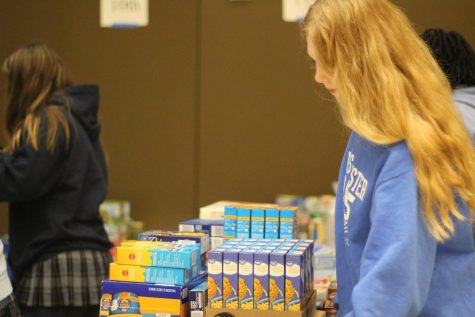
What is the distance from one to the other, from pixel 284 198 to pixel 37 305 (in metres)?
1.97

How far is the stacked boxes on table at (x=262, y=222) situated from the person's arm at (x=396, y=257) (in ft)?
2.64

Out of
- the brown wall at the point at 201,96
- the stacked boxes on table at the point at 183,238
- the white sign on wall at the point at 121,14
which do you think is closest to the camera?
the stacked boxes on table at the point at 183,238

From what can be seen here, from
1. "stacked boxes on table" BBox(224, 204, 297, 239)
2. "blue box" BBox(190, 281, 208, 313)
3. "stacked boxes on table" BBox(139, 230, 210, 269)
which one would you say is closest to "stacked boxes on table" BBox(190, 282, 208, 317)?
"blue box" BBox(190, 281, 208, 313)

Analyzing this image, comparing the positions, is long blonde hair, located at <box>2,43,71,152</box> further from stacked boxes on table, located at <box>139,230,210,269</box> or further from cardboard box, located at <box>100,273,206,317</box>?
cardboard box, located at <box>100,273,206,317</box>

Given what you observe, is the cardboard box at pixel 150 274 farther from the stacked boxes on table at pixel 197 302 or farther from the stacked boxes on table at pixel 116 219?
the stacked boxes on table at pixel 116 219

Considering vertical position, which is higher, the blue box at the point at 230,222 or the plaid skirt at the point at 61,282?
the blue box at the point at 230,222

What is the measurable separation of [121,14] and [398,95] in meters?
3.51

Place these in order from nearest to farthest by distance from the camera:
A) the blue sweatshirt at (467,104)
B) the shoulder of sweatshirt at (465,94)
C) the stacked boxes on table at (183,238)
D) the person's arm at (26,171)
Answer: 1. the stacked boxes on table at (183,238)
2. the blue sweatshirt at (467,104)
3. the shoulder of sweatshirt at (465,94)
4. the person's arm at (26,171)

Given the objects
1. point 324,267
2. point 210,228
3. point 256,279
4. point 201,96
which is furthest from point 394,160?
point 201,96

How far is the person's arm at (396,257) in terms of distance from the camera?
5.02 feet

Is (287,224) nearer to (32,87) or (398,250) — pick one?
(398,250)

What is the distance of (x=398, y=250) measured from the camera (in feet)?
5.02

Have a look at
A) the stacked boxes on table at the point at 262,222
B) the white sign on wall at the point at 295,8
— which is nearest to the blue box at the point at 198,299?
the stacked boxes on table at the point at 262,222

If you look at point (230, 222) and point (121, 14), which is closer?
point (230, 222)
